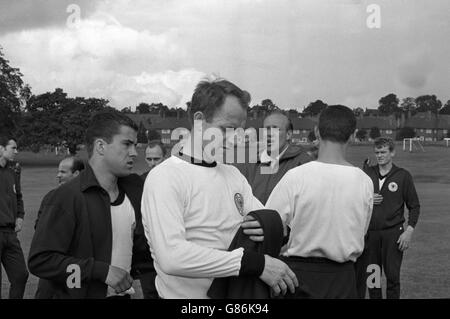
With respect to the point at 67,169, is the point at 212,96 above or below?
above

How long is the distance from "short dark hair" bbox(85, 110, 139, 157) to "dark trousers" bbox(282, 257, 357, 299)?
153 centimetres

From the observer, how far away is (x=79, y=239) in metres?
3.34

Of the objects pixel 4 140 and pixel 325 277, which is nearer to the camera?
pixel 325 277

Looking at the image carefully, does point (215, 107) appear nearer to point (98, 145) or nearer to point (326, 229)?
point (98, 145)

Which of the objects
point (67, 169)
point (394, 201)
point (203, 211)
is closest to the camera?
point (203, 211)

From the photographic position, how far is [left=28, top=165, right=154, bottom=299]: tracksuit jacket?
10.5 ft

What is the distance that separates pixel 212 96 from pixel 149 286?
1.30 metres

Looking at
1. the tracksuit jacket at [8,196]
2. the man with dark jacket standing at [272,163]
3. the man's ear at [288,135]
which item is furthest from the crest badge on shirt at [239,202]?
the tracksuit jacket at [8,196]

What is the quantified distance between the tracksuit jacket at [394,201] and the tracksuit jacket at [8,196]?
4934mm

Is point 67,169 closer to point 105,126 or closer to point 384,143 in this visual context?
point 105,126

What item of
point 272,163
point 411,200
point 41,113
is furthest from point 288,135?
point 41,113

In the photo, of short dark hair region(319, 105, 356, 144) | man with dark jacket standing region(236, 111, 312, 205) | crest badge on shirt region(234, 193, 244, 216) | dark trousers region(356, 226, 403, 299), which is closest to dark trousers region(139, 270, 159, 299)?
crest badge on shirt region(234, 193, 244, 216)

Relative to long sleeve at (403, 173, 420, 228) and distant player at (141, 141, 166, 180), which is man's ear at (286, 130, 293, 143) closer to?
distant player at (141, 141, 166, 180)

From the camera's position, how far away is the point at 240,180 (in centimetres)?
295
